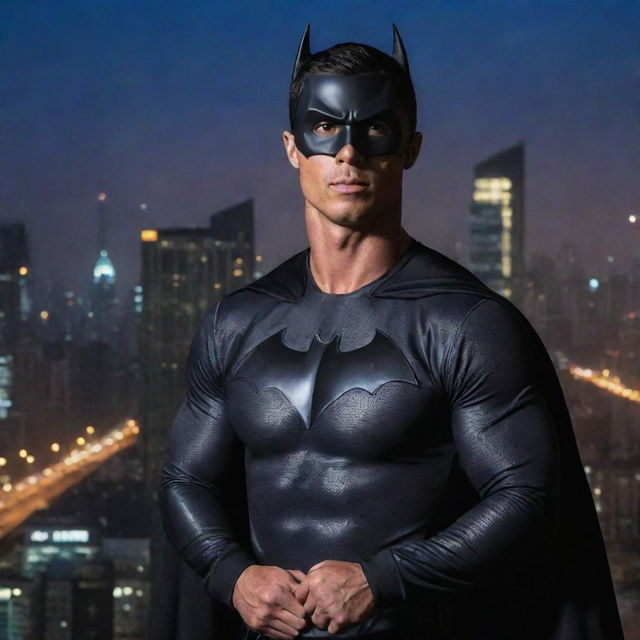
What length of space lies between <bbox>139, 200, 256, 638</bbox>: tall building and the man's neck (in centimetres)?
491

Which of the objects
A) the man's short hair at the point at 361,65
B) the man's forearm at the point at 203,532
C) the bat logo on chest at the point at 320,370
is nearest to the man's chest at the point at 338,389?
the bat logo on chest at the point at 320,370

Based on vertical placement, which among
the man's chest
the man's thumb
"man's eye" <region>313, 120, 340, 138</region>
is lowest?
the man's thumb

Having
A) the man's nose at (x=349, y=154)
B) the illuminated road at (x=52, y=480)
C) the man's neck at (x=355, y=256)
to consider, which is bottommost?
the illuminated road at (x=52, y=480)

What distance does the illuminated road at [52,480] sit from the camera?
24.8 feet

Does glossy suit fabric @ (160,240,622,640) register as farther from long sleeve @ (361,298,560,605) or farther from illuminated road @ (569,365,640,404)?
illuminated road @ (569,365,640,404)

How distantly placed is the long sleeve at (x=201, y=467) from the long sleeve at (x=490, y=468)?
334mm

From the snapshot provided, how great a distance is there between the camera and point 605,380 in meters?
8.00

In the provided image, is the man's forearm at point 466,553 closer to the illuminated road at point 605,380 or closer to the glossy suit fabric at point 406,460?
the glossy suit fabric at point 406,460

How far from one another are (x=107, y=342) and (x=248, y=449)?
18.6 ft

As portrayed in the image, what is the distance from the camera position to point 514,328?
220cm

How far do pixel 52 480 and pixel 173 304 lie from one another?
1288mm

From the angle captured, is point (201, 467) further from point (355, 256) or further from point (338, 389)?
point (355, 256)

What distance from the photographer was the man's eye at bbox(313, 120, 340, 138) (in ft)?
7.53

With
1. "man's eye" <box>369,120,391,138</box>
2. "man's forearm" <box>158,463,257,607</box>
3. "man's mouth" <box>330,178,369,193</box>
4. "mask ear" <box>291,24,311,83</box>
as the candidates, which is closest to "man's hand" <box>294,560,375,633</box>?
"man's forearm" <box>158,463,257,607</box>
